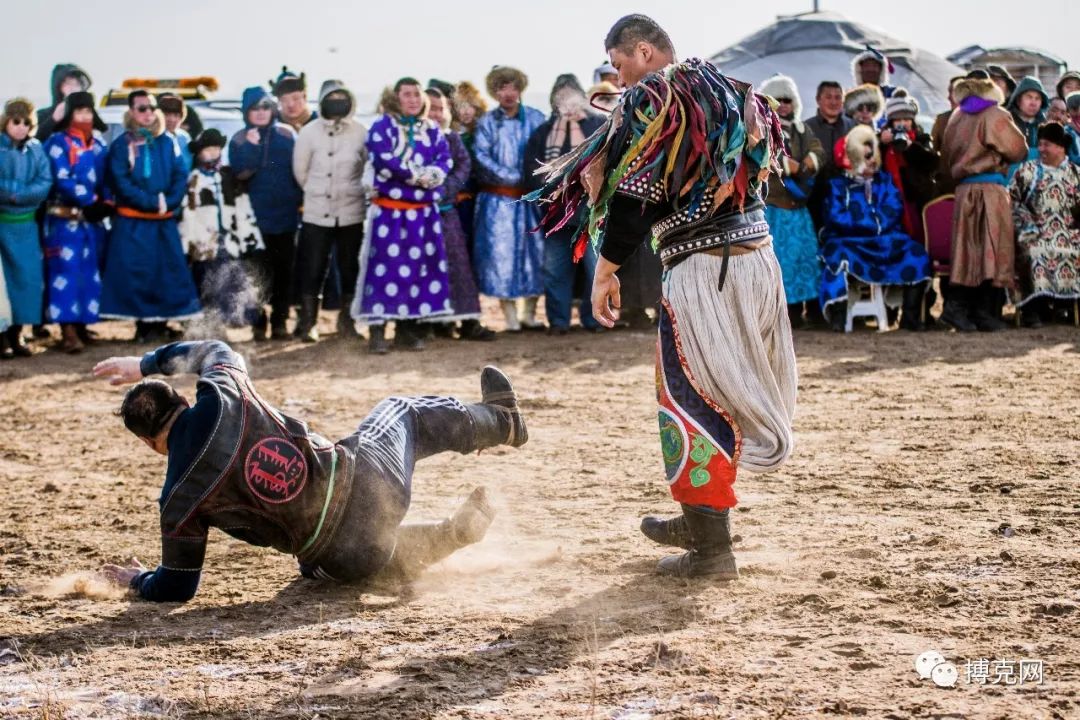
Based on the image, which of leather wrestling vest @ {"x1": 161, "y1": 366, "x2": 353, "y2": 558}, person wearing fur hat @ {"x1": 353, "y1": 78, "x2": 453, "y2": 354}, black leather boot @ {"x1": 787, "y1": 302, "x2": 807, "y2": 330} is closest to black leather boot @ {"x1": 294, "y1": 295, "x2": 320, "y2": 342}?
person wearing fur hat @ {"x1": 353, "y1": 78, "x2": 453, "y2": 354}

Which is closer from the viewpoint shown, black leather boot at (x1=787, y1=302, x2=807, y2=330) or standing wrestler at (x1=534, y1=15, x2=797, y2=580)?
standing wrestler at (x1=534, y1=15, x2=797, y2=580)

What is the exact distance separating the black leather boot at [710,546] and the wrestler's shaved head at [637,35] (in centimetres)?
149

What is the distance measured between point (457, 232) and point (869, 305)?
3.18 meters

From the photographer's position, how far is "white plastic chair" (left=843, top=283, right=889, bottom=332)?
10.8 m

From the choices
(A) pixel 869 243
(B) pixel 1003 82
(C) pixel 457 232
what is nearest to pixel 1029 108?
(B) pixel 1003 82

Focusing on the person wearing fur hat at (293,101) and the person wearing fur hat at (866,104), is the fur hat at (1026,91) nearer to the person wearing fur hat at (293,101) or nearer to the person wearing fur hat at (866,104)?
the person wearing fur hat at (866,104)

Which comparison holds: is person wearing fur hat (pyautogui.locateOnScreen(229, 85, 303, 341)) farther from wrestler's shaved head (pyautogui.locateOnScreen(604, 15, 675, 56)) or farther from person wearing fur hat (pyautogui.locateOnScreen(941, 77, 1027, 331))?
wrestler's shaved head (pyautogui.locateOnScreen(604, 15, 675, 56))

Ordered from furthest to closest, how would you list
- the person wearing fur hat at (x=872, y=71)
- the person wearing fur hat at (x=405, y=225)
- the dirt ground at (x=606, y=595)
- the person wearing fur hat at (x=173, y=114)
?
1. the person wearing fur hat at (x=872, y=71)
2. the person wearing fur hat at (x=173, y=114)
3. the person wearing fur hat at (x=405, y=225)
4. the dirt ground at (x=606, y=595)

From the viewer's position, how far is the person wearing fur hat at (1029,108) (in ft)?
37.1

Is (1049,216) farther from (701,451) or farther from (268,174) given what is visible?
(701,451)

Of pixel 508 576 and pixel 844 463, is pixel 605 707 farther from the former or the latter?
pixel 844 463

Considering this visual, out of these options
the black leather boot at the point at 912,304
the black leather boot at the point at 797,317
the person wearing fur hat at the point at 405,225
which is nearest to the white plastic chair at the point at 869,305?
the black leather boot at the point at 912,304

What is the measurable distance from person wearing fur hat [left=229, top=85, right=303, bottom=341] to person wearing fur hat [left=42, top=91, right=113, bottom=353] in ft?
3.42

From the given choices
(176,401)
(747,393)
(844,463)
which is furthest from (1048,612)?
(176,401)
